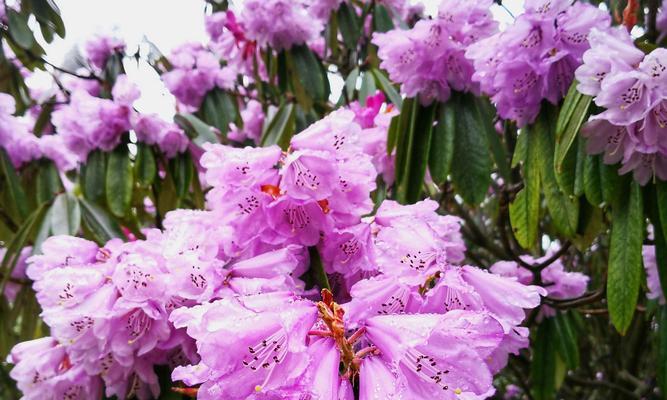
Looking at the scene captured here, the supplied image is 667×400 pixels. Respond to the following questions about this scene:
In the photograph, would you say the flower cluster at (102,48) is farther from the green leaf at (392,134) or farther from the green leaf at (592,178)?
the green leaf at (592,178)

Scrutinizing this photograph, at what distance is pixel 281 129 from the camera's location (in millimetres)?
1579

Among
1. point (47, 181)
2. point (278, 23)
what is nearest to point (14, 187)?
point (47, 181)

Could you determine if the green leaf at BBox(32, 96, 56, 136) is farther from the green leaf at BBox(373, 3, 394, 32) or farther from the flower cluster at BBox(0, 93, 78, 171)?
the green leaf at BBox(373, 3, 394, 32)

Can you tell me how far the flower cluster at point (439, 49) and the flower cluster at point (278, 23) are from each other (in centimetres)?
70

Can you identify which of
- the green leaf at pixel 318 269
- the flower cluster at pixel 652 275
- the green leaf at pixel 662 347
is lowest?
the green leaf at pixel 662 347

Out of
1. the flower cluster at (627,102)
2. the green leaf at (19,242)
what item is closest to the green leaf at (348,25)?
the green leaf at (19,242)

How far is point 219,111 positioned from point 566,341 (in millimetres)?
1343

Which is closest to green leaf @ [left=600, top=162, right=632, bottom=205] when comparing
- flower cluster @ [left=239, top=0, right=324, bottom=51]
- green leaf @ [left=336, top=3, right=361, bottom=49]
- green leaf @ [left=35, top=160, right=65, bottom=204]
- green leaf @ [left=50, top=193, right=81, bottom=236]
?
green leaf @ [left=50, top=193, right=81, bottom=236]

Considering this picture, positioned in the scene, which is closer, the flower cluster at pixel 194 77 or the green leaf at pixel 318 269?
the green leaf at pixel 318 269

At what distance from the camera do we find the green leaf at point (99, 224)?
3.99 feet

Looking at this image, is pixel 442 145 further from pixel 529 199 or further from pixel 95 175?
pixel 95 175

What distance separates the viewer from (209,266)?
0.63m

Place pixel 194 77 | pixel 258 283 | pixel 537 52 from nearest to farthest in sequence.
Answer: pixel 258 283
pixel 537 52
pixel 194 77

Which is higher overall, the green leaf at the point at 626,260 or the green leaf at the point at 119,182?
the green leaf at the point at 119,182
